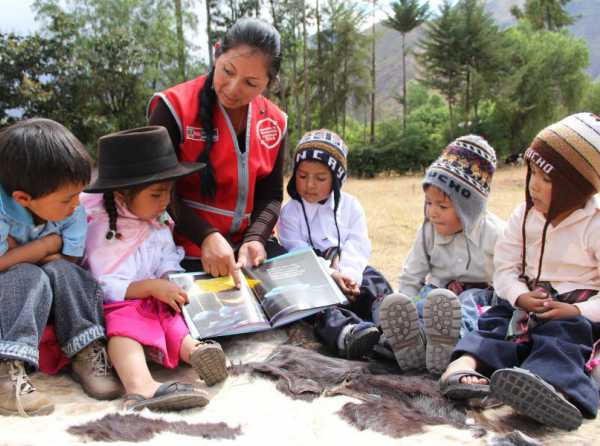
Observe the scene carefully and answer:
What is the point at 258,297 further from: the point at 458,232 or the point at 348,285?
A: the point at 458,232

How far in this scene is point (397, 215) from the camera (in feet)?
32.2

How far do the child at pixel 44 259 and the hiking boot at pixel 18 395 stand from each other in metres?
0.01

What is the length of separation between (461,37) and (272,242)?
24.3m

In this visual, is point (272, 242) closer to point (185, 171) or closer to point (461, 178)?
point (185, 171)

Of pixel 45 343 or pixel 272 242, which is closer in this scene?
pixel 45 343

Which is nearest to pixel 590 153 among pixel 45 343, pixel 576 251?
pixel 576 251

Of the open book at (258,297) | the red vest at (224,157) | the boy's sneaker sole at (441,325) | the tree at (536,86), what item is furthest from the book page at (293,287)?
the tree at (536,86)

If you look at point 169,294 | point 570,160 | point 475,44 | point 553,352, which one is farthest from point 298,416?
point 475,44

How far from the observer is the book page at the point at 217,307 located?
226 cm

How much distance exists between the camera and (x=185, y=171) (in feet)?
7.65

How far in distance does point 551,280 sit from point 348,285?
0.90 metres

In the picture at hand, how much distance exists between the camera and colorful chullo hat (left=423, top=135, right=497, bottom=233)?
8.72ft

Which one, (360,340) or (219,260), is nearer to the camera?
(360,340)

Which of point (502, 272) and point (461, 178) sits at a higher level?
point (461, 178)
